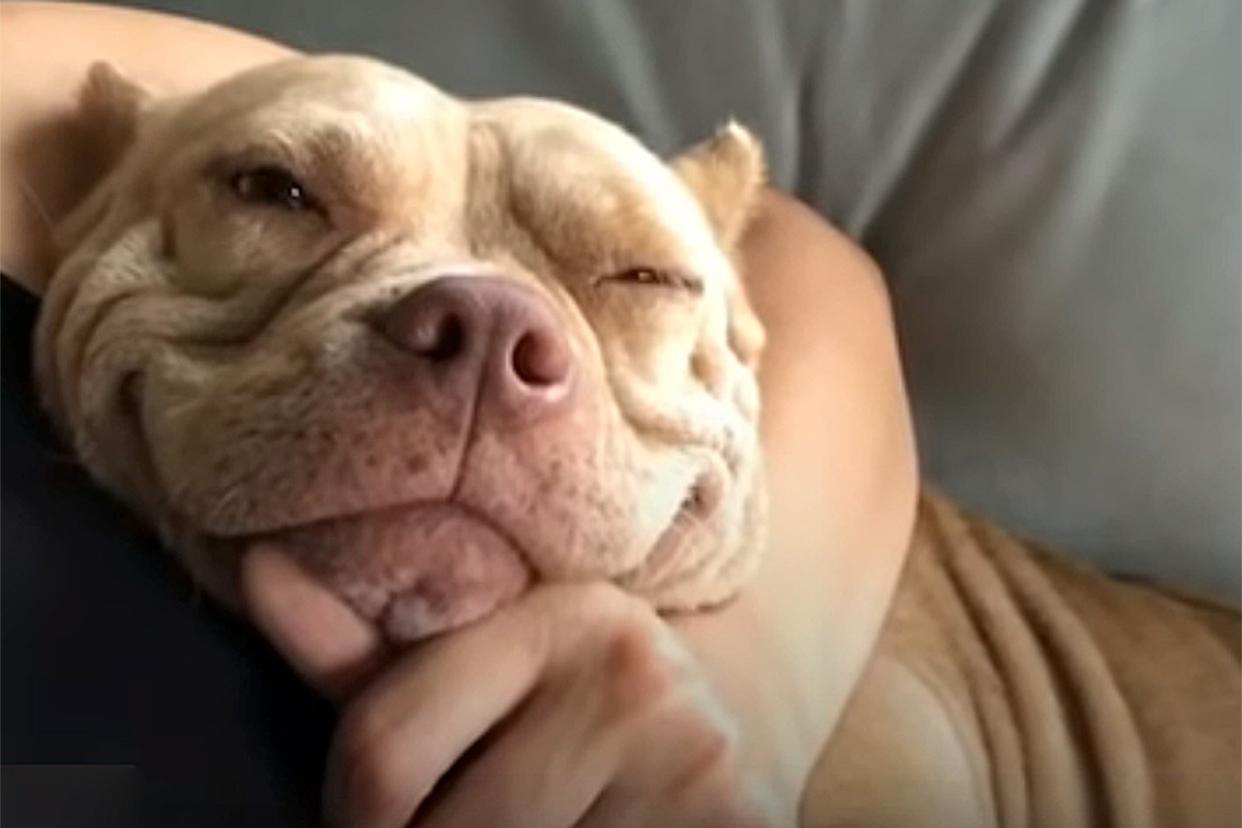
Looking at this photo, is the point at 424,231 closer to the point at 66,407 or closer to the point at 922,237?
the point at 66,407

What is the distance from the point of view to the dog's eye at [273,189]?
4.27 feet

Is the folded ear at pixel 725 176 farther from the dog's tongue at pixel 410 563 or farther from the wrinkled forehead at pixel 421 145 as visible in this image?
the dog's tongue at pixel 410 563

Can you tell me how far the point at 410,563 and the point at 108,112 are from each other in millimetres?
426

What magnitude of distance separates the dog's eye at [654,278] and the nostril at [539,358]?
0.51 feet

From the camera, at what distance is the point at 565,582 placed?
1214mm

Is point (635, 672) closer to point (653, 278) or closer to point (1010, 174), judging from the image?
point (653, 278)

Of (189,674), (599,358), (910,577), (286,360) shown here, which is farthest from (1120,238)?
(189,674)

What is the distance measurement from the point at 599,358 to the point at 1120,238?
509mm

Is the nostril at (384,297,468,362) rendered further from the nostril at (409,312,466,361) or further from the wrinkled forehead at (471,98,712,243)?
the wrinkled forehead at (471,98,712,243)

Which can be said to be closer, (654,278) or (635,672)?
(635,672)

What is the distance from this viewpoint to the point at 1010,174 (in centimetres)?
168

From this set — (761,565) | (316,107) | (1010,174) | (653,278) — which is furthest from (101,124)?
(1010,174)

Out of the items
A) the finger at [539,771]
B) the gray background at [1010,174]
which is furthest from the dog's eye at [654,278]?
the gray background at [1010,174]

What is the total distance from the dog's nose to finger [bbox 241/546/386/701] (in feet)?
0.38
